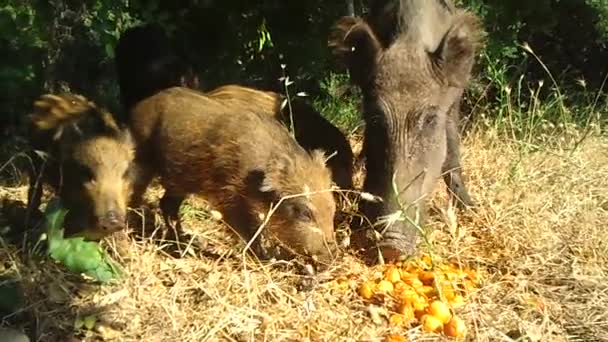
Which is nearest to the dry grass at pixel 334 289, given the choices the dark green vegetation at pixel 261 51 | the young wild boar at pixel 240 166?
the young wild boar at pixel 240 166

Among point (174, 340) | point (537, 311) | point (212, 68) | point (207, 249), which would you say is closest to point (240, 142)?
point (207, 249)

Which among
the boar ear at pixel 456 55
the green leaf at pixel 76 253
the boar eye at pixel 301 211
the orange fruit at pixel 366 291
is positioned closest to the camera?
the green leaf at pixel 76 253

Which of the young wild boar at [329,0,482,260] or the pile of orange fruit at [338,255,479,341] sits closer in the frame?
the pile of orange fruit at [338,255,479,341]

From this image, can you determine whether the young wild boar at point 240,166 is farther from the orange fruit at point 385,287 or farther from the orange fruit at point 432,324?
the orange fruit at point 432,324

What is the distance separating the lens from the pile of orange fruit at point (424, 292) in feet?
14.3

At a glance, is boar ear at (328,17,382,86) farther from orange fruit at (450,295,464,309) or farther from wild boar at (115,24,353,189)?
orange fruit at (450,295,464,309)

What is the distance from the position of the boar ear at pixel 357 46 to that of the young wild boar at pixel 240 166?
66cm

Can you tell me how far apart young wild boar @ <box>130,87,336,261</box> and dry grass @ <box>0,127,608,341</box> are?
0.20m

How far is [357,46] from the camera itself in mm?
5562

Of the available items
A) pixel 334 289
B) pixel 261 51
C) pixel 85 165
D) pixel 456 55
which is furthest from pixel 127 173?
pixel 261 51

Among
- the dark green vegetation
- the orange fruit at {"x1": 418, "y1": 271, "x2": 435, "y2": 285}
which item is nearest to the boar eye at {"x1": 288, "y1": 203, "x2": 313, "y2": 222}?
the orange fruit at {"x1": 418, "y1": 271, "x2": 435, "y2": 285}

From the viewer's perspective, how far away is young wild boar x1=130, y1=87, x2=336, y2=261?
15.8 ft

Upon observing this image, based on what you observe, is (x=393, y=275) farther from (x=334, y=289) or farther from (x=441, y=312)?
(x=441, y=312)

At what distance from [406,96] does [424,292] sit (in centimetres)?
115
